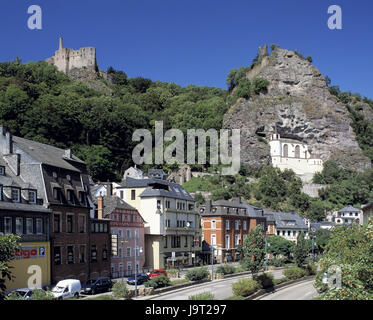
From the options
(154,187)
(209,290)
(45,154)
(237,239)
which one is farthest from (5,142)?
(237,239)

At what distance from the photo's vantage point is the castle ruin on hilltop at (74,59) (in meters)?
188

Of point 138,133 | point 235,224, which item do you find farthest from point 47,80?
point 235,224

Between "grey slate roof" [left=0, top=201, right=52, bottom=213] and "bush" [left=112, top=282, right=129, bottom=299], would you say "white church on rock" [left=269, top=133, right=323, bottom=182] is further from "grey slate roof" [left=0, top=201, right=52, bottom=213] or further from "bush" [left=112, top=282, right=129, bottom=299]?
"bush" [left=112, top=282, right=129, bottom=299]

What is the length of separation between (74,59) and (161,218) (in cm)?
13620

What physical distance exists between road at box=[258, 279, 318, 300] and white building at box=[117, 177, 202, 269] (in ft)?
59.2

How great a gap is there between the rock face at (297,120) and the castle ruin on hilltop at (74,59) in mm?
61638

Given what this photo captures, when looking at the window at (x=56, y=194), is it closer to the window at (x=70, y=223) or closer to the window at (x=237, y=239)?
the window at (x=70, y=223)

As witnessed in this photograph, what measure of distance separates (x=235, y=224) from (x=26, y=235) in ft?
170

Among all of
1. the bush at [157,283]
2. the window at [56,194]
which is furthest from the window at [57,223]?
the bush at [157,283]

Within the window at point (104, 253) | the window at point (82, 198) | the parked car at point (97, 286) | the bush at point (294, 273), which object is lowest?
the bush at point (294, 273)

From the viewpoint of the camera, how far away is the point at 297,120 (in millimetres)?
155875

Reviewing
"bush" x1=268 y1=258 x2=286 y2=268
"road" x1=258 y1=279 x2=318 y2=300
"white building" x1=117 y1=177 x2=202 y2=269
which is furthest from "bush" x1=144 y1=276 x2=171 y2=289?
"bush" x1=268 y1=258 x2=286 y2=268

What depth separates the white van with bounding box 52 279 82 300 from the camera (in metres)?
38.3
